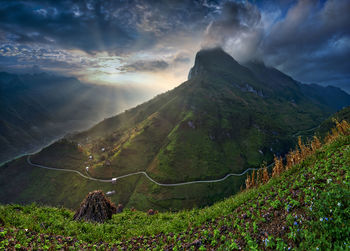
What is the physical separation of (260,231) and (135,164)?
16049 cm

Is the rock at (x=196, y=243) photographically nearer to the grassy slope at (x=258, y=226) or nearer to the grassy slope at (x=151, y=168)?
the grassy slope at (x=258, y=226)

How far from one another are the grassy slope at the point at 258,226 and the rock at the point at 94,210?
12.2 ft

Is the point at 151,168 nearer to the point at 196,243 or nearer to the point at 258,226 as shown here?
the point at 196,243

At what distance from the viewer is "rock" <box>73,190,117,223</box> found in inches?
604

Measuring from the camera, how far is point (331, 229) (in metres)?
5.37

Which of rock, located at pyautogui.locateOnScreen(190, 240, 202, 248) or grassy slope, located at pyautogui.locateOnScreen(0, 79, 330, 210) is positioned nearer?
rock, located at pyautogui.locateOnScreen(190, 240, 202, 248)

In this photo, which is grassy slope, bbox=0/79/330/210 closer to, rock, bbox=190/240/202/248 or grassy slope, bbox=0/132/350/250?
grassy slope, bbox=0/132/350/250

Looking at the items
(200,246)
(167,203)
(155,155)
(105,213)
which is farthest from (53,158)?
(200,246)

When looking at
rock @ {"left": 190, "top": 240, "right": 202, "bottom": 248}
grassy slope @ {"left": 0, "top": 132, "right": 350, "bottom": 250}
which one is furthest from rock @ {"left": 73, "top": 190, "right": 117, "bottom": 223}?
rock @ {"left": 190, "top": 240, "right": 202, "bottom": 248}

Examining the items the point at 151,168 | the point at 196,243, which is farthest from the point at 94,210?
the point at 151,168

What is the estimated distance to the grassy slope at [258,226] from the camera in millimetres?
5727

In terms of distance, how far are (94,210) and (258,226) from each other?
46.9 ft

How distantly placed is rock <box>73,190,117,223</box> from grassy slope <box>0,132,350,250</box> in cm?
372

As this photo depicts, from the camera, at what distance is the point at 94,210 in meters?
15.9
